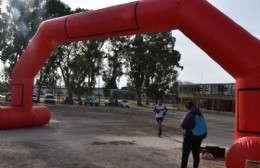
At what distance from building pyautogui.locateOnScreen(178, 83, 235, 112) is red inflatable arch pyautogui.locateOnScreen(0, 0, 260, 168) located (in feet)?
155

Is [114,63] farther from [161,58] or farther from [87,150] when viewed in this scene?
[87,150]

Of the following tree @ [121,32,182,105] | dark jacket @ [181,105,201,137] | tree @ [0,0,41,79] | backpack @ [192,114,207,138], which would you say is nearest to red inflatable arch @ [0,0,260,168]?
backpack @ [192,114,207,138]

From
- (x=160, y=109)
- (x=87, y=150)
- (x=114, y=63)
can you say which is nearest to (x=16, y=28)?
(x=114, y=63)

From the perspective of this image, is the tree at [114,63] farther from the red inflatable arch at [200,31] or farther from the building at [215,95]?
the red inflatable arch at [200,31]

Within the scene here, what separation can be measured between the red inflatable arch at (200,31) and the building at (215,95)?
47235mm

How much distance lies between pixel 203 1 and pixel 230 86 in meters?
52.6

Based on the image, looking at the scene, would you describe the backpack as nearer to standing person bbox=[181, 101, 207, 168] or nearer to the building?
standing person bbox=[181, 101, 207, 168]

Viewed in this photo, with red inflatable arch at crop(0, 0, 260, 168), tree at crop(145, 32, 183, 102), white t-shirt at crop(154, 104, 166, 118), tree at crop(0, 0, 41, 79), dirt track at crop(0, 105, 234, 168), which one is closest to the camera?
red inflatable arch at crop(0, 0, 260, 168)

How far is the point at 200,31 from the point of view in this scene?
9586 millimetres

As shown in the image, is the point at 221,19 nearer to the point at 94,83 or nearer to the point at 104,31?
the point at 104,31

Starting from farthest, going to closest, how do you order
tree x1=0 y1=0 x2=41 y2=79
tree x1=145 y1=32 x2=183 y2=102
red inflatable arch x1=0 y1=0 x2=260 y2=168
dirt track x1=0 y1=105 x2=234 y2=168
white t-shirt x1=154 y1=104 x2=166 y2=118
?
tree x1=145 y1=32 x2=183 y2=102 → tree x1=0 y1=0 x2=41 y2=79 → white t-shirt x1=154 y1=104 x2=166 y2=118 → dirt track x1=0 y1=105 x2=234 y2=168 → red inflatable arch x1=0 y1=0 x2=260 y2=168

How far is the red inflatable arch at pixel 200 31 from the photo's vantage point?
28.5 ft

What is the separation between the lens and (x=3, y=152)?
1084 cm

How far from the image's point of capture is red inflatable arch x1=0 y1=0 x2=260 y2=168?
342 inches
